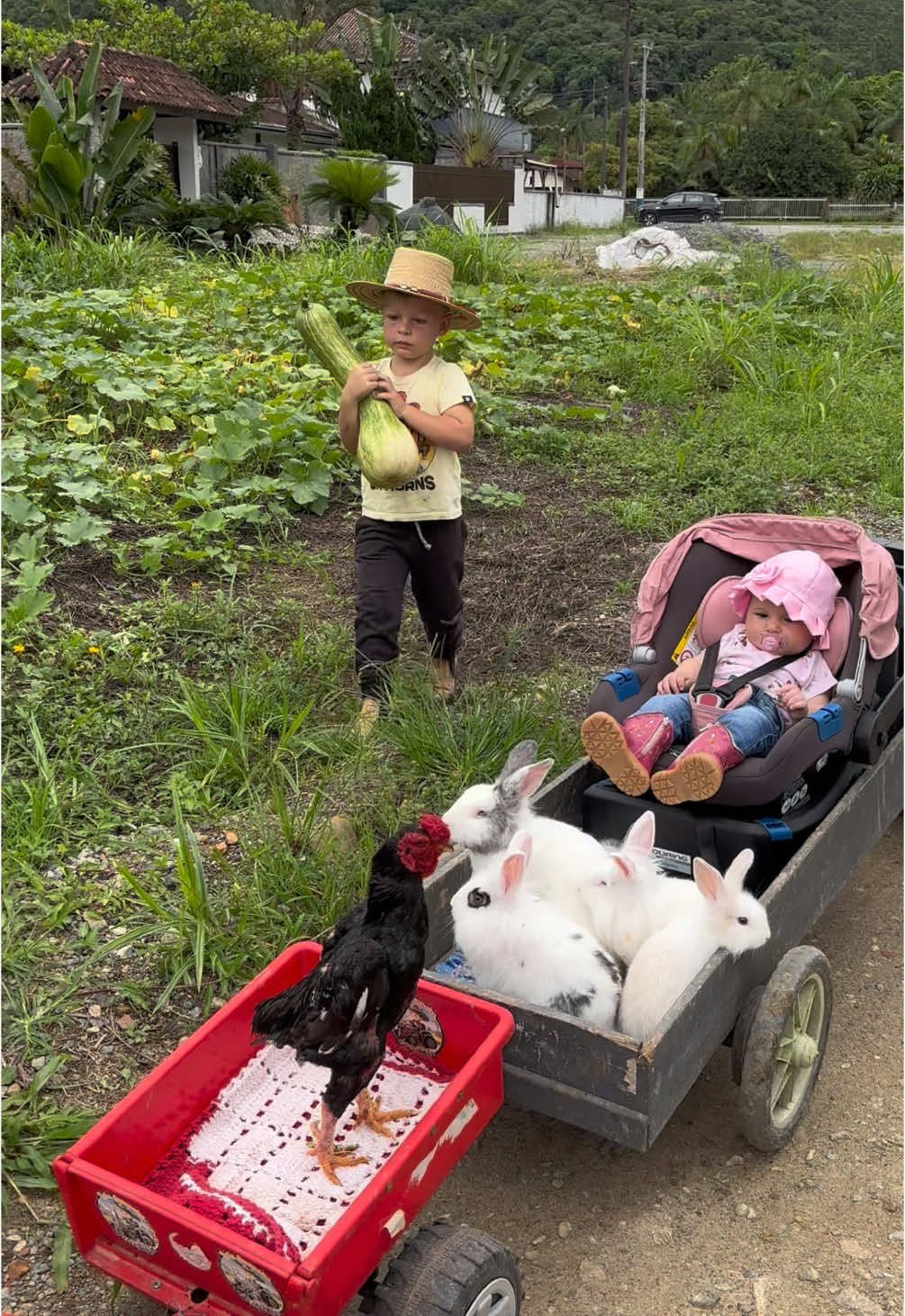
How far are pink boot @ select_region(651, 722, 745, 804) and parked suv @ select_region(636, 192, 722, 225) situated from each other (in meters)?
43.6

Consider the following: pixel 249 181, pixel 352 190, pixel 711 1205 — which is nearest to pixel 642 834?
pixel 711 1205

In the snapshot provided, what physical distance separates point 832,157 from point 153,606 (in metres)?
67.8

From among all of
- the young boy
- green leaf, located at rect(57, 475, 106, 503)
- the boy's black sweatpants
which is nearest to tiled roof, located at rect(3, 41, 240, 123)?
green leaf, located at rect(57, 475, 106, 503)

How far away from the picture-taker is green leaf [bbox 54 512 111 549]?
17.5ft

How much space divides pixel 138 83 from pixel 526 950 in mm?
28434

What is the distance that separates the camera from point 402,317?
158 inches

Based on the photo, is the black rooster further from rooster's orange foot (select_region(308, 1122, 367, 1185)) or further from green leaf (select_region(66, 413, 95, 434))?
green leaf (select_region(66, 413, 95, 434))

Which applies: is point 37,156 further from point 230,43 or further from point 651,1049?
point 230,43

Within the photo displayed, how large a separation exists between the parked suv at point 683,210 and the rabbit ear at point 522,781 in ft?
145

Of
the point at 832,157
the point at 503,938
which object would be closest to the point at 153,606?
the point at 503,938

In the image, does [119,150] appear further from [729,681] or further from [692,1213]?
[692,1213]

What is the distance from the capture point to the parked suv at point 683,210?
145ft

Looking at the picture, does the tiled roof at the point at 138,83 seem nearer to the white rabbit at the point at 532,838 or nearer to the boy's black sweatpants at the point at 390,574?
the boy's black sweatpants at the point at 390,574

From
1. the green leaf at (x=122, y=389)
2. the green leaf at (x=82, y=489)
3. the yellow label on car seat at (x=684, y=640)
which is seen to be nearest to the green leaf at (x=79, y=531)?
the green leaf at (x=82, y=489)
